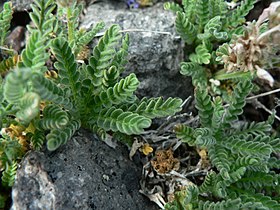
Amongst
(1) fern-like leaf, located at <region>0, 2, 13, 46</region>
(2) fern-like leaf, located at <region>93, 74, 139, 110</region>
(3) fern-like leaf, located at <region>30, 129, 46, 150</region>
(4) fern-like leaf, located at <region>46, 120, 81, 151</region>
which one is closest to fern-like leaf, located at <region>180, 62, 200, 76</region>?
(2) fern-like leaf, located at <region>93, 74, 139, 110</region>

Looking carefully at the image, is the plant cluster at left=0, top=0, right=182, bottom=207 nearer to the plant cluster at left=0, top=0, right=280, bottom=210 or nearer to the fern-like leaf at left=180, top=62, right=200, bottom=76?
the plant cluster at left=0, top=0, right=280, bottom=210

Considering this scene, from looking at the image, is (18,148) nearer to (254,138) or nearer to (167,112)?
(167,112)

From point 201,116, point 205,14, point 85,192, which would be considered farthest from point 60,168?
point 205,14

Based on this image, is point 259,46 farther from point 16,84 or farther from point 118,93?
point 16,84

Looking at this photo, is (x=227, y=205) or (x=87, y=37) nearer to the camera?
(x=227, y=205)

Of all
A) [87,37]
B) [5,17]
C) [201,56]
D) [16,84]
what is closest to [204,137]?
[201,56]

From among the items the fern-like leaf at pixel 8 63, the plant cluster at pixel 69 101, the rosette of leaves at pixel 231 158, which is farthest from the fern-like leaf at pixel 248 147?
the fern-like leaf at pixel 8 63

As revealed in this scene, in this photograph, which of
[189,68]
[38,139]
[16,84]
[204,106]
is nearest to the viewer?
[16,84]
